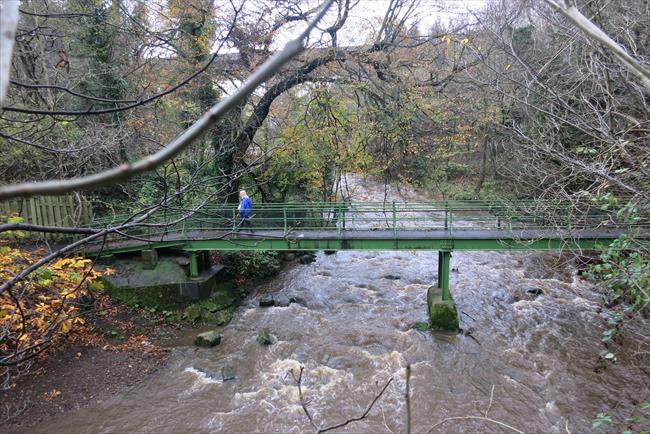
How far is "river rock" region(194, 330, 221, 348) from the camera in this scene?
9906mm

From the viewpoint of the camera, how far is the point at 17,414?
6.87 m

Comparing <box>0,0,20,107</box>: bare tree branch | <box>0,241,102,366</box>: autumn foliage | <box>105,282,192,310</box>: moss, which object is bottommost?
<box>105,282,192,310</box>: moss

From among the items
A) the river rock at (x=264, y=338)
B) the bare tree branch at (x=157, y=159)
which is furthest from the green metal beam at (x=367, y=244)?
the bare tree branch at (x=157, y=159)

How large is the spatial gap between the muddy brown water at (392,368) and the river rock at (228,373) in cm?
13

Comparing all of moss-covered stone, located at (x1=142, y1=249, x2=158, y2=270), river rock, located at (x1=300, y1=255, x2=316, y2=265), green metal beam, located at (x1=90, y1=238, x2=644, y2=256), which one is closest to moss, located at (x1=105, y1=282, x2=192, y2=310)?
moss-covered stone, located at (x1=142, y1=249, x2=158, y2=270)

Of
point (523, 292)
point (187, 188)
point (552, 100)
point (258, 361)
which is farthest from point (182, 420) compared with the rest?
point (523, 292)

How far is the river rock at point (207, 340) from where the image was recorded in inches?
390

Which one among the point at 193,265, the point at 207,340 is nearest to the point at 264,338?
the point at 207,340

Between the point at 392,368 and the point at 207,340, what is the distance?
14.9ft

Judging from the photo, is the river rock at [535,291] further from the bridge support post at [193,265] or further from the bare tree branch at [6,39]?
the bare tree branch at [6,39]

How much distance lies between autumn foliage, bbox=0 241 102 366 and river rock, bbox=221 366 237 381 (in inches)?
119

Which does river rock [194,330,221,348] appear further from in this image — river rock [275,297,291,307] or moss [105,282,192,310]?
river rock [275,297,291,307]

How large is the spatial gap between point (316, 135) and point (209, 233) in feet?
16.5

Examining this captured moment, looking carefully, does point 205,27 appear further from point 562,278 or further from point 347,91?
point 562,278
